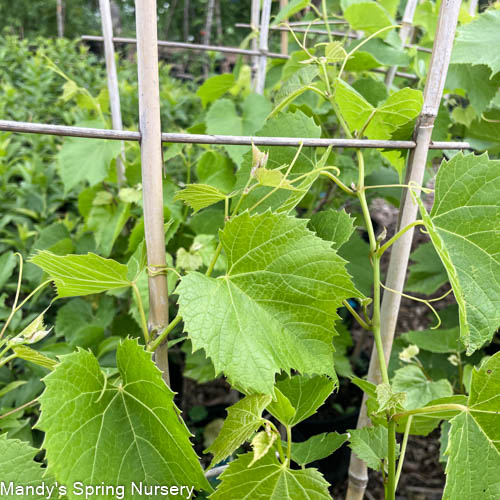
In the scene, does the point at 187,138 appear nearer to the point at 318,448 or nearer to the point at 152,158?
the point at 152,158

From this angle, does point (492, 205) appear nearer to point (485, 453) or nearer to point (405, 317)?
point (485, 453)

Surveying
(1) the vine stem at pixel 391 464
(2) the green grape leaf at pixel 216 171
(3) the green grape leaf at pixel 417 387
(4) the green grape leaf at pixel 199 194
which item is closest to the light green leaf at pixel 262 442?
(1) the vine stem at pixel 391 464

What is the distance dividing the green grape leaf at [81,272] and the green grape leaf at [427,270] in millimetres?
958

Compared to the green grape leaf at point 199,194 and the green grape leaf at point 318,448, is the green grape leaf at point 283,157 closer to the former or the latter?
the green grape leaf at point 199,194

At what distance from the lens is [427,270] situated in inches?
52.4

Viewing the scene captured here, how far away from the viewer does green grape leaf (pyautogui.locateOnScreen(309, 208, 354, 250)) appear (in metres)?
0.63

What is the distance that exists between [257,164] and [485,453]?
1.29 ft

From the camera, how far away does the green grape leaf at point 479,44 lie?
2.87 ft

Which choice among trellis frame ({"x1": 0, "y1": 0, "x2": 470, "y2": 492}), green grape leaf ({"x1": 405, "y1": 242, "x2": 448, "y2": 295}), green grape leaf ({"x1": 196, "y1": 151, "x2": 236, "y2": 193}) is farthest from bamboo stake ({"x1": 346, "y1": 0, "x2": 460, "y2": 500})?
green grape leaf ({"x1": 405, "y1": 242, "x2": 448, "y2": 295})

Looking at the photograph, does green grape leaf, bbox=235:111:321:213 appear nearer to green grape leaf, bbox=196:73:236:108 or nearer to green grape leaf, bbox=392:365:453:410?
green grape leaf, bbox=392:365:453:410

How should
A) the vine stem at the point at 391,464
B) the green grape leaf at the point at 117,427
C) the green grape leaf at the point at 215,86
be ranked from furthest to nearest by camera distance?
the green grape leaf at the point at 215,86
the vine stem at the point at 391,464
the green grape leaf at the point at 117,427

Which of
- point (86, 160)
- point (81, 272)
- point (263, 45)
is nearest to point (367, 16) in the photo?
point (263, 45)

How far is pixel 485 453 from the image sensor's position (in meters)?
0.50

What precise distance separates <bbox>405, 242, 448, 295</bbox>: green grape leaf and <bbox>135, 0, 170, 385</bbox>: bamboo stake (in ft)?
2.91
